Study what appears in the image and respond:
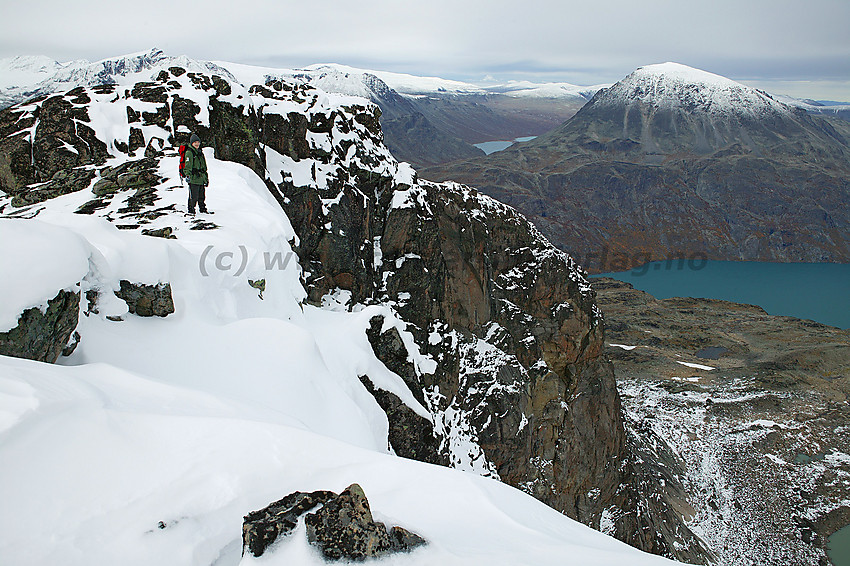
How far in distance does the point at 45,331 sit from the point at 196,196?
22.2ft

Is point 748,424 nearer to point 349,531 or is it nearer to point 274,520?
point 349,531

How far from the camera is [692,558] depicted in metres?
29.8

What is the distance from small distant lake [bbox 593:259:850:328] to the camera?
100 metres

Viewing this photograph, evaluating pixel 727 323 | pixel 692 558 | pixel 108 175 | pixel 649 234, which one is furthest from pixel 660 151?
pixel 108 175

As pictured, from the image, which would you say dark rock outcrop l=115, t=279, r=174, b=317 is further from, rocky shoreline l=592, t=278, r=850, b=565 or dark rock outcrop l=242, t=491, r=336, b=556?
rocky shoreline l=592, t=278, r=850, b=565

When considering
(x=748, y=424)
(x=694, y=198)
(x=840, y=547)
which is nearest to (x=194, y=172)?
(x=840, y=547)

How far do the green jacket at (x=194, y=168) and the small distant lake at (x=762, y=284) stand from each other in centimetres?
10991

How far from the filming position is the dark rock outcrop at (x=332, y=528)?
10.5 ft

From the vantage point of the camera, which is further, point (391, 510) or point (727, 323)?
point (727, 323)

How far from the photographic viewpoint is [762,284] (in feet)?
382

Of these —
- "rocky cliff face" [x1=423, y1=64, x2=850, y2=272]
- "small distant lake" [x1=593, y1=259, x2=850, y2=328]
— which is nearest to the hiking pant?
"small distant lake" [x1=593, y1=259, x2=850, y2=328]

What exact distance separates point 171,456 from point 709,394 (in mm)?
56867

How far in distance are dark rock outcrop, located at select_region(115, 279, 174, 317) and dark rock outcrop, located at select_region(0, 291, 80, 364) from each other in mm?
1274

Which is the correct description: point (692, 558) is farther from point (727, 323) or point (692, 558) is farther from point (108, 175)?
point (727, 323)
